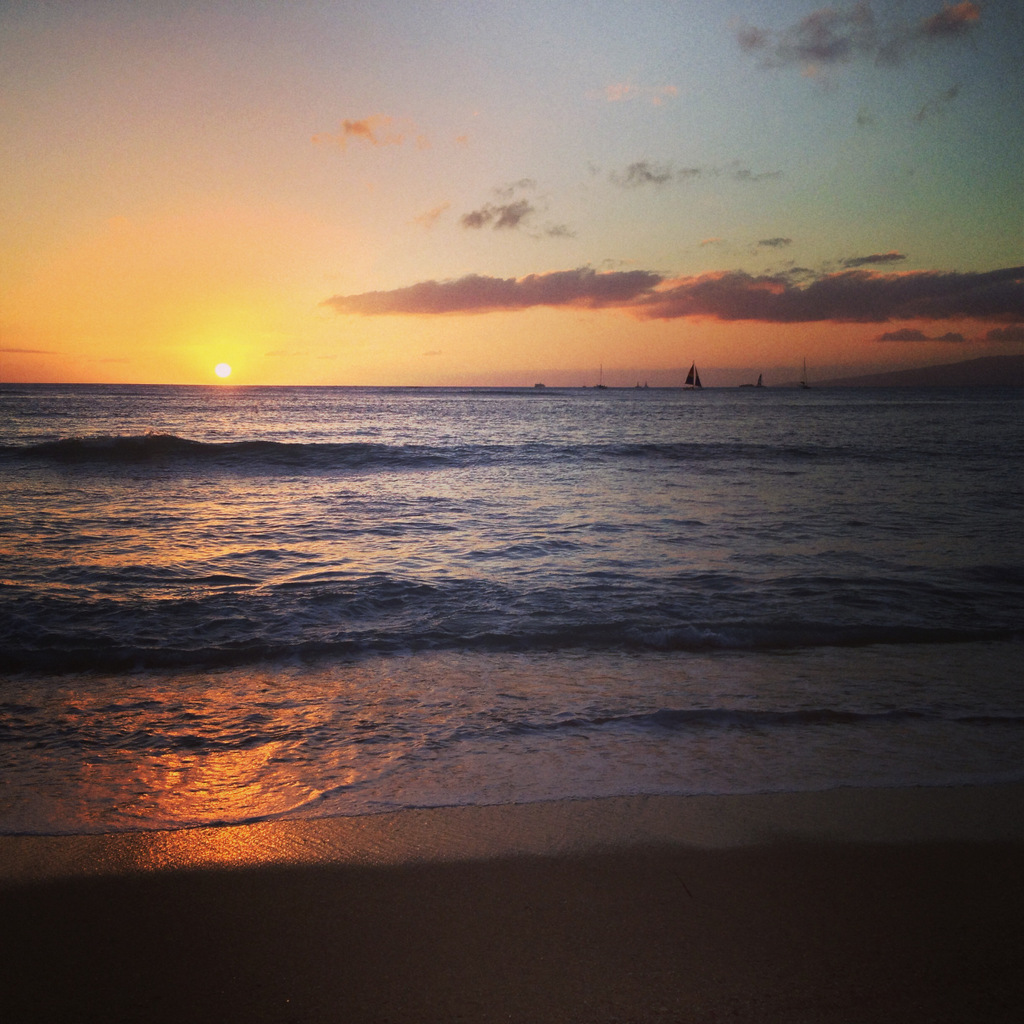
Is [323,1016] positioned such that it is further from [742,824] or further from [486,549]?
[486,549]

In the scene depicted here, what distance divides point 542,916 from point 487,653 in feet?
10.7

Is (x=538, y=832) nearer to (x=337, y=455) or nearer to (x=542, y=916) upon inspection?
(x=542, y=916)

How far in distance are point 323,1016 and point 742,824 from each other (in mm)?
2175

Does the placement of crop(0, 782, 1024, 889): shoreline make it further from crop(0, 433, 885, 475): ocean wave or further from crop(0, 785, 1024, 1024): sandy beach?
crop(0, 433, 885, 475): ocean wave

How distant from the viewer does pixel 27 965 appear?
2410 mm

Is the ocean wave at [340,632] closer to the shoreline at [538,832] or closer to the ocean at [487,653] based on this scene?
the ocean at [487,653]

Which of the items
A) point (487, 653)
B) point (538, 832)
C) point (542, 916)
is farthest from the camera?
point (487, 653)

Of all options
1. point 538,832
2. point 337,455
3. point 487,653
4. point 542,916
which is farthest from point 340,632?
point 337,455

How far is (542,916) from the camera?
265cm

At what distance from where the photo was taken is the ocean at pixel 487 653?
3820mm

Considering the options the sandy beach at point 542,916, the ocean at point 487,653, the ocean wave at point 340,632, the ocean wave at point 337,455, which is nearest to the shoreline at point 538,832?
the sandy beach at point 542,916

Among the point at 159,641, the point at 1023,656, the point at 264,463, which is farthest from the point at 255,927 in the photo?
the point at 264,463

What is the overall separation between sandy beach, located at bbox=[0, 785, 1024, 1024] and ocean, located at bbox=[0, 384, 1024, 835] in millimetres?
274

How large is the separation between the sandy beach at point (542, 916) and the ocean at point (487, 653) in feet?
0.90
